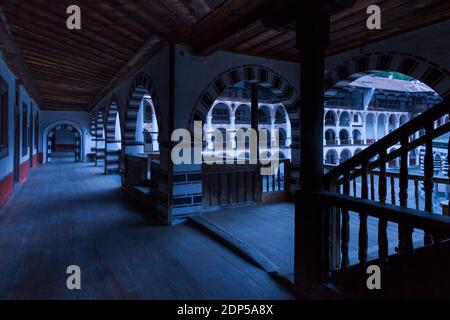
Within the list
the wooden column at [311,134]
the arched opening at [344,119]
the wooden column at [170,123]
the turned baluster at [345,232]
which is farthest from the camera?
the arched opening at [344,119]

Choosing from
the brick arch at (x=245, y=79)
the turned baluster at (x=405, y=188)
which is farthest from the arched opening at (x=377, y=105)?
the turned baluster at (x=405, y=188)

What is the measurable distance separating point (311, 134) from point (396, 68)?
2532 mm

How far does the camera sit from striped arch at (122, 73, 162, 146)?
5279mm

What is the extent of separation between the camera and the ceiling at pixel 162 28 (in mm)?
3109

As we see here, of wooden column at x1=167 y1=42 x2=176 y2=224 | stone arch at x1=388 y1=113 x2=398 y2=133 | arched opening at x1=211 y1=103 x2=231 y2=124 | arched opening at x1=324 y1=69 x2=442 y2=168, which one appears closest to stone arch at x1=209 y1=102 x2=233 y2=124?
arched opening at x1=211 y1=103 x2=231 y2=124

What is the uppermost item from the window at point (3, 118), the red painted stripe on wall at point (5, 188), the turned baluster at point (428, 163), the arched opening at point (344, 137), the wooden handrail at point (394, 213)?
the arched opening at point (344, 137)

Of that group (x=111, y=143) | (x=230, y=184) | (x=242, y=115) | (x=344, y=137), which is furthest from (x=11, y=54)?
(x=344, y=137)

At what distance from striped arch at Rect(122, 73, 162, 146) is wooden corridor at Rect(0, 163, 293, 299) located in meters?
1.87

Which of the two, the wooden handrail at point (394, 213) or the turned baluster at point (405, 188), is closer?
the wooden handrail at point (394, 213)

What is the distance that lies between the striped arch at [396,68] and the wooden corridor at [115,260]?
313cm

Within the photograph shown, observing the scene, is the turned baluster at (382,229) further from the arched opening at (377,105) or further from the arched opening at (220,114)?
the arched opening at (377,105)

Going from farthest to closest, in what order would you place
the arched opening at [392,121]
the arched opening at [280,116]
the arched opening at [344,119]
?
the arched opening at [392,121], the arched opening at [344,119], the arched opening at [280,116]

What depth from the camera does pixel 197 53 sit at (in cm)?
445

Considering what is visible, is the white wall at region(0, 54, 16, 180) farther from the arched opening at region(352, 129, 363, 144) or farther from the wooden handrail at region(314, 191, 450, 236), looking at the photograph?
the arched opening at region(352, 129, 363, 144)
